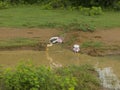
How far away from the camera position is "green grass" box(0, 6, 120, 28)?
38.0 ft

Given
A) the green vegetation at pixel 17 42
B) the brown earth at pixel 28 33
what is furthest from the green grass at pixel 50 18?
the green vegetation at pixel 17 42

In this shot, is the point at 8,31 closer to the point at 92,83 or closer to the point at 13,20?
the point at 13,20

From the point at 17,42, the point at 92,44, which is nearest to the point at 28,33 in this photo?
the point at 17,42

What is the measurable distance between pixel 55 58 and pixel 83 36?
157 centimetres

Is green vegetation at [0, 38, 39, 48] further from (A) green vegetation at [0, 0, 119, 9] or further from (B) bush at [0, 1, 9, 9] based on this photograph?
(B) bush at [0, 1, 9, 9]

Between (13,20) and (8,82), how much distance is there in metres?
5.88

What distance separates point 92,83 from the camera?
7.37 meters

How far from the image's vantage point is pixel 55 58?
9281mm

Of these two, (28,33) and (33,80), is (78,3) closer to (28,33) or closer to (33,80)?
(28,33)

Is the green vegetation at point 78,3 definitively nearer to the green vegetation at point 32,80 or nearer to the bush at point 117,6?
the bush at point 117,6

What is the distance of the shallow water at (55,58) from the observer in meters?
8.92

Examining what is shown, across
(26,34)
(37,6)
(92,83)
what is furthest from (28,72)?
(37,6)

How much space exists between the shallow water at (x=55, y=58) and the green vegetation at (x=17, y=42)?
27 centimetres

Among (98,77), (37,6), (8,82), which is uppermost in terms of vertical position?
(8,82)
